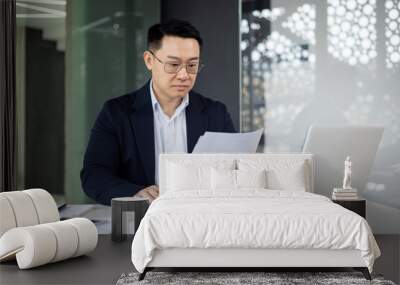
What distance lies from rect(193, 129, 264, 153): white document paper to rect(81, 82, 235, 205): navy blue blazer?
410 millimetres

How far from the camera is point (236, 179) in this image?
593 cm

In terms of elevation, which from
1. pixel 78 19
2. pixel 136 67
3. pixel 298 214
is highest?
pixel 78 19

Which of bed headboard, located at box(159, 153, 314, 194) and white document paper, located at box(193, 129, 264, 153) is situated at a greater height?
white document paper, located at box(193, 129, 264, 153)

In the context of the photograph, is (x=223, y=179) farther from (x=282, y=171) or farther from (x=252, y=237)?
(x=252, y=237)

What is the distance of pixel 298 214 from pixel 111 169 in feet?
9.48

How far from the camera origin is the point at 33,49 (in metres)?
7.52

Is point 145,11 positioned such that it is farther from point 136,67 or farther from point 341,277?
point 341,277

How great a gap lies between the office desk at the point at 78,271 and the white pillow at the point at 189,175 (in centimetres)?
70

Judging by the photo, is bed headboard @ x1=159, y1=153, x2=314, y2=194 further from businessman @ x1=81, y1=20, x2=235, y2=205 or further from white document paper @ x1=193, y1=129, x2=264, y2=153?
businessman @ x1=81, y1=20, x2=235, y2=205

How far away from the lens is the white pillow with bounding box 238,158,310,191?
6.00 metres

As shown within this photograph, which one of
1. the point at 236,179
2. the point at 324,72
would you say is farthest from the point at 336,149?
the point at 324,72

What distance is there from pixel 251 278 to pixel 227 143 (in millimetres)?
2241

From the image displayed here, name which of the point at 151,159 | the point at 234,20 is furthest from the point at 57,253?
the point at 234,20

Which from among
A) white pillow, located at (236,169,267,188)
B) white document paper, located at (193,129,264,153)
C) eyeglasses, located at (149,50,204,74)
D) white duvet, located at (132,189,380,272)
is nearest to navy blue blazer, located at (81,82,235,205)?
eyeglasses, located at (149,50,204,74)
